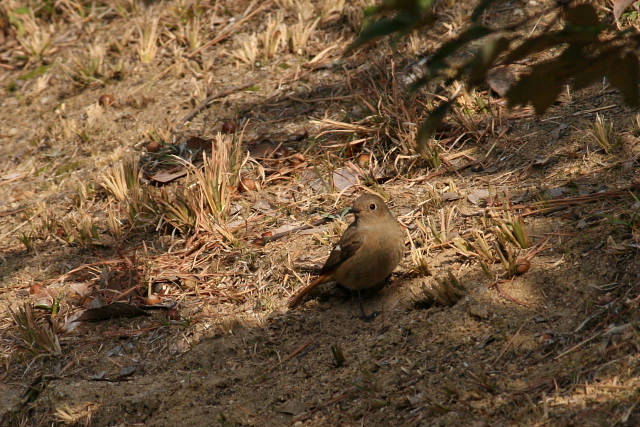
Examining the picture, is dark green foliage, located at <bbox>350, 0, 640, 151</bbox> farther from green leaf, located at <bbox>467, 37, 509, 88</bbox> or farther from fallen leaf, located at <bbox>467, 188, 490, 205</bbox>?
fallen leaf, located at <bbox>467, 188, 490, 205</bbox>

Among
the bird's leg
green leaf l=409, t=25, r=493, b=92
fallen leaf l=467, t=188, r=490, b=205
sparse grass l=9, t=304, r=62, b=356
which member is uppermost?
green leaf l=409, t=25, r=493, b=92

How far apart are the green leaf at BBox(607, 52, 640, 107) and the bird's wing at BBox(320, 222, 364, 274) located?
7.66ft

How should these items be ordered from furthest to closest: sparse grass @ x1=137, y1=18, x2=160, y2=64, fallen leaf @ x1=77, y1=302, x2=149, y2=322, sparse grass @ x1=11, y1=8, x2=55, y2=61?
sparse grass @ x1=11, y1=8, x2=55, y2=61
sparse grass @ x1=137, y1=18, x2=160, y2=64
fallen leaf @ x1=77, y1=302, x2=149, y2=322

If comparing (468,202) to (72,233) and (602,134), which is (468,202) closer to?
(602,134)

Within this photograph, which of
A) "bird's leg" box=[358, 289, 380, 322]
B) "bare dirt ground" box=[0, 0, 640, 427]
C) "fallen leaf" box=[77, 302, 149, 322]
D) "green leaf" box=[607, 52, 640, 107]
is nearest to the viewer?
"green leaf" box=[607, 52, 640, 107]

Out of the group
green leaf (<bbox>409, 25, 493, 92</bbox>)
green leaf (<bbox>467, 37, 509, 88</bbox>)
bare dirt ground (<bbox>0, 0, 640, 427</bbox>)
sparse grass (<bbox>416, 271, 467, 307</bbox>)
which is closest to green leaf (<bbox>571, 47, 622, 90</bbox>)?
green leaf (<bbox>467, 37, 509, 88</bbox>)

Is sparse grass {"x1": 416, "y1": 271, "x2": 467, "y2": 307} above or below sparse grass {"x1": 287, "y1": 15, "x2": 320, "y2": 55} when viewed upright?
below

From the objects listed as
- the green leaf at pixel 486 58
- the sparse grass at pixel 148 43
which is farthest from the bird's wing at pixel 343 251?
the sparse grass at pixel 148 43

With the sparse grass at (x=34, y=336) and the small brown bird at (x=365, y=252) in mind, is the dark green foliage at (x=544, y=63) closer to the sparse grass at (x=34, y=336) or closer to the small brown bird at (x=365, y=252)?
the small brown bird at (x=365, y=252)

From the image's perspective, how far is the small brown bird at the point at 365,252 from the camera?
4.89 m

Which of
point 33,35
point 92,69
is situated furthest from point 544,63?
point 33,35

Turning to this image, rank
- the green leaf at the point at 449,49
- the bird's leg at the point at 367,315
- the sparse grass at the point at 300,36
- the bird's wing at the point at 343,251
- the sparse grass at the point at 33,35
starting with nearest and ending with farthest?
1. the green leaf at the point at 449,49
2. the bird's leg at the point at 367,315
3. the bird's wing at the point at 343,251
4. the sparse grass at the point at 300,36
5. the sparse grass at the point at 33,35

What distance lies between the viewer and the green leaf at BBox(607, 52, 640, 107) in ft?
9.60

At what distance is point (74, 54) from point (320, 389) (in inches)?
245
